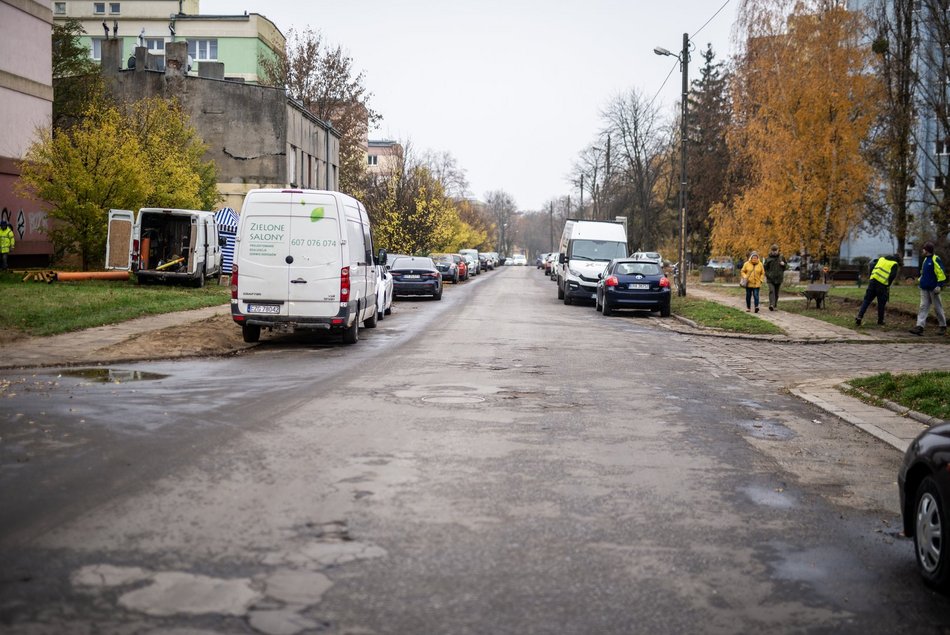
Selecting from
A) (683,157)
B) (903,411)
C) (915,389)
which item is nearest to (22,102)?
(683,157)

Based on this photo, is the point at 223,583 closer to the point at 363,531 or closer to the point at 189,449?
the point at 363,531

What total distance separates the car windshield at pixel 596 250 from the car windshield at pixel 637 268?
5.69 metres

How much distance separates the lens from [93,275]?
1176 inches

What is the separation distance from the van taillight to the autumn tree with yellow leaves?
23852 mm

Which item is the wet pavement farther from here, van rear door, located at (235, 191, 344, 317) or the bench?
the bench

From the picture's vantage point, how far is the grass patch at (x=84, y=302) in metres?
17.7

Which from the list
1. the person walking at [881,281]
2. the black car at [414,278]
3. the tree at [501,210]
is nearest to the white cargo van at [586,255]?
the black car at [414,278]

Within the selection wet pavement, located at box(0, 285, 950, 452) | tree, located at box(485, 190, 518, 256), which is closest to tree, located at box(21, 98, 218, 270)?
wet pavement, located at box(0, 285, 950, 452)

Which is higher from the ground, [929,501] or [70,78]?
[70,78]

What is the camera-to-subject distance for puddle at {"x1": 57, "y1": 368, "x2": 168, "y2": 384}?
11.7 metres

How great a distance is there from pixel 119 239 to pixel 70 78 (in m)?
25.3

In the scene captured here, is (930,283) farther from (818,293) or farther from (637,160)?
(637,160)

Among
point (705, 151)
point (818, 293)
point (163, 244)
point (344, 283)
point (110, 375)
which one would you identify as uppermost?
point (705, 151)

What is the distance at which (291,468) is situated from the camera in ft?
22.7
